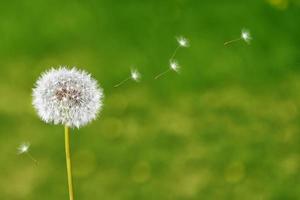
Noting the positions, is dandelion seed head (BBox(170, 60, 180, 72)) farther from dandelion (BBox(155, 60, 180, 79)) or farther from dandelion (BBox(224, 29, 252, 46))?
→ dandelion (BBox(224, 29, 252, 46))

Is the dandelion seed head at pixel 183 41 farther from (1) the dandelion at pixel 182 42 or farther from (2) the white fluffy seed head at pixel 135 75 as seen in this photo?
(2) the white fluffy seed head at pixel 135 75

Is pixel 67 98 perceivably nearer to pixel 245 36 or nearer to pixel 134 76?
pixel 134 76

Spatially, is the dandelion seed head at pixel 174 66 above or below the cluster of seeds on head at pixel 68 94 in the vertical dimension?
above

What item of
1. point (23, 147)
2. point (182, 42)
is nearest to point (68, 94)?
point (23, 147)

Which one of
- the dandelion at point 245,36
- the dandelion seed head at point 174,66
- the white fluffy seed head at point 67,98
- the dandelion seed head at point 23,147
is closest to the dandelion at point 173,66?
the dandelion seed head at point 174,66

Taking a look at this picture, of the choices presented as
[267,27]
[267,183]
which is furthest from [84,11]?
[267,183]

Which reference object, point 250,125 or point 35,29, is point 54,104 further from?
point 250,125
